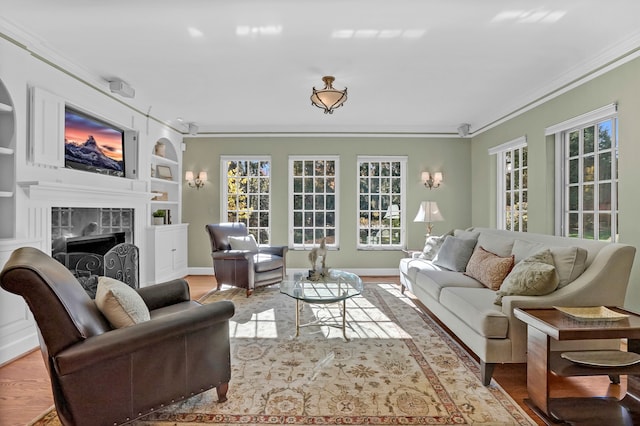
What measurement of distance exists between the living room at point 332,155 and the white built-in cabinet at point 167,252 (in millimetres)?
64

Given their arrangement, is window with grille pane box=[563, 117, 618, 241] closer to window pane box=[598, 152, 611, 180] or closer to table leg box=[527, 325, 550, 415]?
window pane box=[598, 152, 611, 180]

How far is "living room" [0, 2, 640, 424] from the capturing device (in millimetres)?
3007

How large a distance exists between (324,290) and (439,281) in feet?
3.74

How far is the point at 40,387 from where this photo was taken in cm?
235

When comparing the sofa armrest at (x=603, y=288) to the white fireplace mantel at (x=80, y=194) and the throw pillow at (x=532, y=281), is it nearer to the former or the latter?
the throw pillow at (x=532, y=281)

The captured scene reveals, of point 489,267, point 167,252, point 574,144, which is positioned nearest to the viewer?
point 489,267

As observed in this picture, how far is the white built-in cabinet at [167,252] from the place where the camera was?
5.01m

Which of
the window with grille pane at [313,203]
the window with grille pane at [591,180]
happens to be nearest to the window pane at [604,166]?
the window with grille pane at [591,180]

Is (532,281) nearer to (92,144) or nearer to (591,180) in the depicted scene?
(591,180)

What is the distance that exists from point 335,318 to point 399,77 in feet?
8.76

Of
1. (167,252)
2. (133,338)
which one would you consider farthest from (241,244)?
(133,338)

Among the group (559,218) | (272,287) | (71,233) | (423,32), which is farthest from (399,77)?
(71,233)

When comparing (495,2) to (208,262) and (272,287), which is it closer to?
(272,287)

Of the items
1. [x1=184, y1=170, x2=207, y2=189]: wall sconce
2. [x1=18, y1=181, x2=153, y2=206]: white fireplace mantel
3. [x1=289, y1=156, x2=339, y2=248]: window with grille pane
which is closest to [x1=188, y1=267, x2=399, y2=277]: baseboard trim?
[x1=289, y1=156, x2=339, y2=248]: window with grille pane
